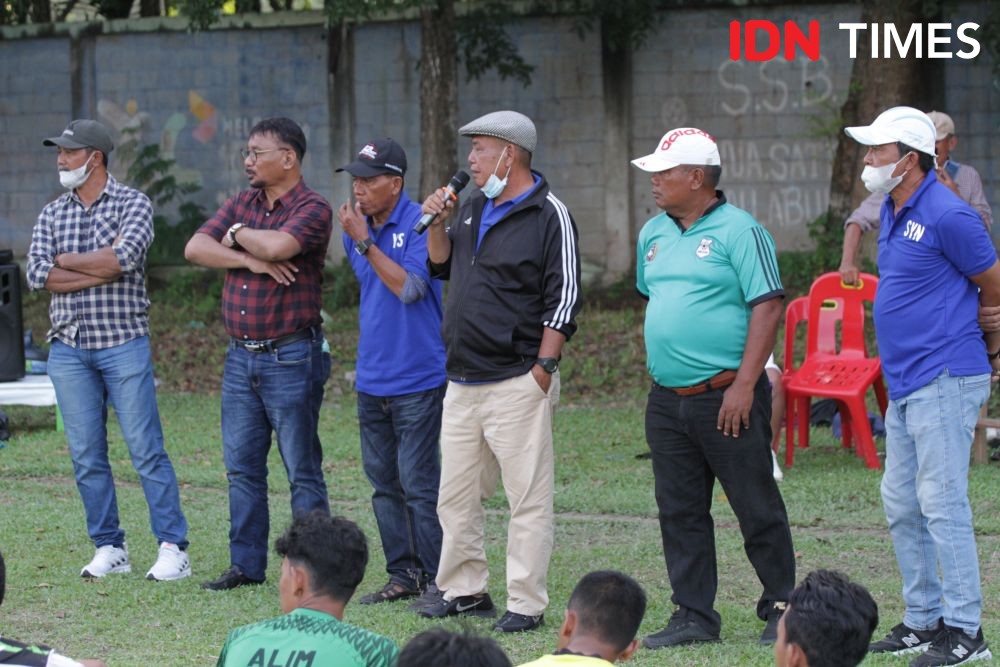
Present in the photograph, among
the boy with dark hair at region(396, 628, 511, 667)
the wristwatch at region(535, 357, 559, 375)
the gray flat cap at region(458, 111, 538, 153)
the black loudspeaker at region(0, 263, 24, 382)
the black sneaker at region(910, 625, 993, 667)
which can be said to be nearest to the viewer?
the boy with dark hair at region(396, 628, 511, 667)

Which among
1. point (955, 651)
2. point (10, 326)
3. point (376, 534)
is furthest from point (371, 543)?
point (10, 326)

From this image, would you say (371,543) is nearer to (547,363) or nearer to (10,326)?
(547,363)

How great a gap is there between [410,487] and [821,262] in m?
9.45

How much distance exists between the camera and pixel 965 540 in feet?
17.4

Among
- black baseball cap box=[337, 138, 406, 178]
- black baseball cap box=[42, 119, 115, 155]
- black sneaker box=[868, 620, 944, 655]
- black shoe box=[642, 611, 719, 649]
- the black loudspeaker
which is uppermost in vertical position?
black baseball cap box=[42, 119, 115, 155]

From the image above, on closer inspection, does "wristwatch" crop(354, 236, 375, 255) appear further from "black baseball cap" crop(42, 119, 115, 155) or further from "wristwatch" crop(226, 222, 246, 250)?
"black baseball cap" crop(42, 119, 115, 155)

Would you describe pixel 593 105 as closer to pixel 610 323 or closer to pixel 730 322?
pixel 610 323

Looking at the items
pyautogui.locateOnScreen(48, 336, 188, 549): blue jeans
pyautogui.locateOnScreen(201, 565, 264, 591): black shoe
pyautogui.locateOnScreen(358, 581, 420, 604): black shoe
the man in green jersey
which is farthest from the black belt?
the man in green jersey

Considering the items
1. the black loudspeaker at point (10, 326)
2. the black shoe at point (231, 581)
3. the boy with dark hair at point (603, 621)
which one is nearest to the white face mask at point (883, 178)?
the boy with dark hair at point (603, 621)

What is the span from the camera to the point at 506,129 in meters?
5.99

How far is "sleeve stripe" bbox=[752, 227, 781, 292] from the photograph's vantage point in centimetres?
556

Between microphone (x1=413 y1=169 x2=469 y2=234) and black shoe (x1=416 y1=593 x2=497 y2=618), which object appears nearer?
microphone (x1=413 y1=169 x2=469 y2=234)

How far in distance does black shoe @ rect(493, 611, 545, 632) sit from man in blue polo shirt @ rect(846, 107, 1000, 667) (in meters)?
1.37

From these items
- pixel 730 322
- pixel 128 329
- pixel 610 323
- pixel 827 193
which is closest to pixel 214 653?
pixel 128 329
